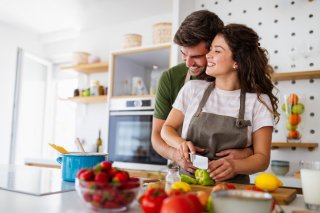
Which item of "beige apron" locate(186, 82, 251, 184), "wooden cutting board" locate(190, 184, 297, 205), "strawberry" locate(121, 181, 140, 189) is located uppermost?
"beige apron" locate(186, 82, 251, 184)

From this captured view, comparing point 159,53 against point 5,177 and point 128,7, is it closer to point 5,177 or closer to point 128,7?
point 128,7

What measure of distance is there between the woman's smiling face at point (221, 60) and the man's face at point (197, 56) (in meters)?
0.13

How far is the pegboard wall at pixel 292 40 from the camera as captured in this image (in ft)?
8.93

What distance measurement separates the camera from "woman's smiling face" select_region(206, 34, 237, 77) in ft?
4.86

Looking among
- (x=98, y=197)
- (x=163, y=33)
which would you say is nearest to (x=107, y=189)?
(x=98, y=197)

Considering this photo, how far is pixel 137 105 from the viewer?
10.8ft

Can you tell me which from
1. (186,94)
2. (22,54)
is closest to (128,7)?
(22,54)

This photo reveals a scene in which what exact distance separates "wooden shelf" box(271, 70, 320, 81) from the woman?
1.21 m

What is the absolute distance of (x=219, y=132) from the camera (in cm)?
144

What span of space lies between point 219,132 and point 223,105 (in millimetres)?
141

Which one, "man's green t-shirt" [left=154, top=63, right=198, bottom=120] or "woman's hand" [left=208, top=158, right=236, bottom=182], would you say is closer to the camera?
"woman's hand" [left=208, top=158, right=236, bottom=182]

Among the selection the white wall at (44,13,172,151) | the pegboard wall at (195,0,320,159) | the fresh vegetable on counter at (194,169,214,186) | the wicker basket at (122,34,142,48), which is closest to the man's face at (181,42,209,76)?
the fresh vegetable on counter at (194,169,214,186)

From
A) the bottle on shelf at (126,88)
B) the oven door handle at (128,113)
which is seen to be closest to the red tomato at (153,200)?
the oven door handle at (128,113)

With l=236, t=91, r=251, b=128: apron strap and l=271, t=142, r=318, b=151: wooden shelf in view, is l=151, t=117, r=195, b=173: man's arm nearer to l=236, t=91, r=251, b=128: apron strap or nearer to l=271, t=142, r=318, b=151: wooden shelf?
l=236, t=91, r=251, b=128: apron strap
